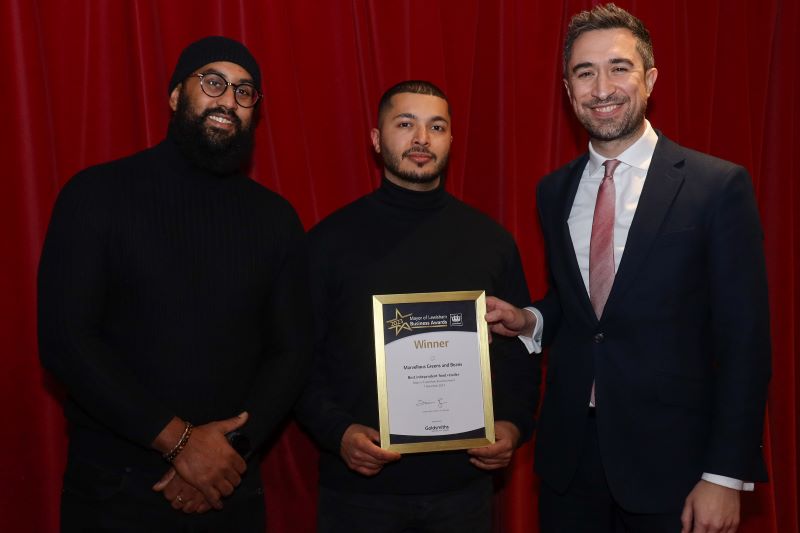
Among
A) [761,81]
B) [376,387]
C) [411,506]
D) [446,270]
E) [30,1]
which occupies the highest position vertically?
[30,1]

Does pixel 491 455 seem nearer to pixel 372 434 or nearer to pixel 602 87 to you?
pixel 372 434

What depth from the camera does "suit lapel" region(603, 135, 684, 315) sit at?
6.24 feet

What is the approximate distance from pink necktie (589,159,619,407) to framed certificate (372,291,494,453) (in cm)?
32

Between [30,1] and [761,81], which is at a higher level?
[30,1]

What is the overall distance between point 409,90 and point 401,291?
2.33 ft

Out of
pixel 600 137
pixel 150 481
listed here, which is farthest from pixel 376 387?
pixel 600 137

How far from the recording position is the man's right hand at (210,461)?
6.07 ft

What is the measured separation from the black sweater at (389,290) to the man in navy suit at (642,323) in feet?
0.59

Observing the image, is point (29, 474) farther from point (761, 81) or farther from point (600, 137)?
point (761, 81)

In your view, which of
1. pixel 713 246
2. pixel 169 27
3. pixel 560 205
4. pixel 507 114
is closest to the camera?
pixel 713 246

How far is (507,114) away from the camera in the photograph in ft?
9.36

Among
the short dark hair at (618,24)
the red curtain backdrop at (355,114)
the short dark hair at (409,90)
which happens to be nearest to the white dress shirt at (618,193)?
the short dark hair at (618,24)

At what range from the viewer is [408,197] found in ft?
7.79

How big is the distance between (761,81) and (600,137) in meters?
1.67
